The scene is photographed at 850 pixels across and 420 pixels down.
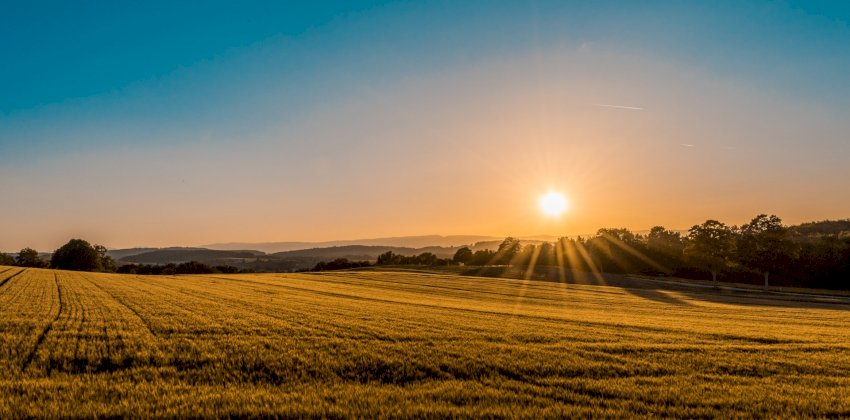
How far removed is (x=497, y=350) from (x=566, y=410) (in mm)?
5347

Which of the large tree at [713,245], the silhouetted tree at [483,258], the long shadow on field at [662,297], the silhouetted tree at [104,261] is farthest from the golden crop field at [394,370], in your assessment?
the silhouetted tree at [104,261]

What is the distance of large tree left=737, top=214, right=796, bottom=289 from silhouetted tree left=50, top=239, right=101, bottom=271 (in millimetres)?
143681

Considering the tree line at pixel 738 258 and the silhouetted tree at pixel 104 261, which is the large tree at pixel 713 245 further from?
the silhouetted tree at pixel 104 261

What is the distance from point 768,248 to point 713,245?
8826 mm

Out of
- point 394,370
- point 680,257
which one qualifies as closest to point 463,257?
point 680,257

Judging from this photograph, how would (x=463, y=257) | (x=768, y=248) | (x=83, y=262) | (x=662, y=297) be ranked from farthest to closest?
(x=463, y=257), (x=83, y=262), (x=768, y=248), (x=662, y=297)

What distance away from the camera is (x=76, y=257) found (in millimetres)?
114688

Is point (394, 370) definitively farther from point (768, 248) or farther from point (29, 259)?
point (29, 259)

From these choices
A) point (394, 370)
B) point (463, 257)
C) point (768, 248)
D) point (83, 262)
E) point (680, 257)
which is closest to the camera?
point (394, 370)

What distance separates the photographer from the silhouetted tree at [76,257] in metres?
114

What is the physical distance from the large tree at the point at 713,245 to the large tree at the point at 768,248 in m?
3.27

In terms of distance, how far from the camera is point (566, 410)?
858cm

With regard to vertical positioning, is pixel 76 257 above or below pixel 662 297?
above

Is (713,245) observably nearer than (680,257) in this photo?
Yes
